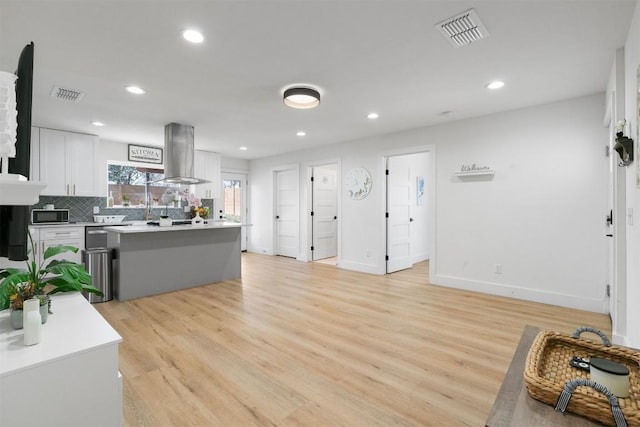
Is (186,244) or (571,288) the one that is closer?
(571,288)

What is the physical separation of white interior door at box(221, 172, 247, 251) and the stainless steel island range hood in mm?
3249

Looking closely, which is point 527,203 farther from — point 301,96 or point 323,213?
point 323,213

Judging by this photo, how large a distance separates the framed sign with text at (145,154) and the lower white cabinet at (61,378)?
576 cm

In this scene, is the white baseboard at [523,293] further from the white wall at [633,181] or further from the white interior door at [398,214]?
the white wall at [633,181]

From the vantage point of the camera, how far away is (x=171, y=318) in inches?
133

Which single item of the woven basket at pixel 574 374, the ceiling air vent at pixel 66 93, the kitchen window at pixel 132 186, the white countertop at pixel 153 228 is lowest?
the woven basket at pixel 574 374

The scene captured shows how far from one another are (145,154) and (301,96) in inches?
185

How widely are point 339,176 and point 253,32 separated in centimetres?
412

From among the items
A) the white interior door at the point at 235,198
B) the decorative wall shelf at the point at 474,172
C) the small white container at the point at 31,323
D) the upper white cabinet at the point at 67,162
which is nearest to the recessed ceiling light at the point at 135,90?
the upper white cabinet at the point at 67,162

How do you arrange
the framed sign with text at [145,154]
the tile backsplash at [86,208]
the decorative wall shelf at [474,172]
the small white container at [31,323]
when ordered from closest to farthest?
the small white container at [31,323] < the decorative wall shelf at [474,172] < the tile backsplash at [86,208] < the framed sign with text at [145,154]

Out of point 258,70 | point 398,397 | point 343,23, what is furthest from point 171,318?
point 343,23

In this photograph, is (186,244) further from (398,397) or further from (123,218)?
(398,397)

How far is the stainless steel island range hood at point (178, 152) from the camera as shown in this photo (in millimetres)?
4793

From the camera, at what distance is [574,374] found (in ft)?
3.08
